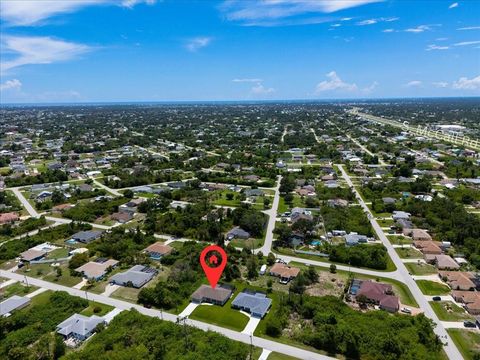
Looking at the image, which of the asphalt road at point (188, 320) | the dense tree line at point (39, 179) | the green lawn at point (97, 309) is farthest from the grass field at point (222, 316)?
the dense tree line at point (39, 179)

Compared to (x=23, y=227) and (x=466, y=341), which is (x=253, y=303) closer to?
(x=466, y=341)

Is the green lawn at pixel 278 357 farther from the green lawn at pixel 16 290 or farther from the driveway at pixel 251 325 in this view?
the green lawn at pixel 16 290

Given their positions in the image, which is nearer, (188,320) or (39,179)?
(188,320)

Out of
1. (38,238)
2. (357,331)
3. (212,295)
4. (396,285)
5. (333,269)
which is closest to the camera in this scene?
(357,331)

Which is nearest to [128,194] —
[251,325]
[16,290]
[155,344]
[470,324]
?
[16,290]

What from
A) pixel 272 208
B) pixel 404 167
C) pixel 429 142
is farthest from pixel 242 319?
pixel 429 142

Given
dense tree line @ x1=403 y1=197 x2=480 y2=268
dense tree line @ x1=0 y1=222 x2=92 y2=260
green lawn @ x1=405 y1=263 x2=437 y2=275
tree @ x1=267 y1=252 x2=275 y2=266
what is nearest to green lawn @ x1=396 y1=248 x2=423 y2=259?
green lawn @ x1=405 y1=263 x2=437 y2=275
